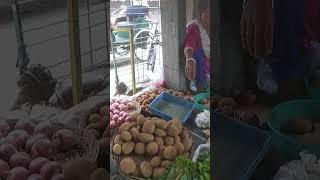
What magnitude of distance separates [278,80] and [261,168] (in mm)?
282

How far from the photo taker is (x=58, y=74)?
122 centimetres

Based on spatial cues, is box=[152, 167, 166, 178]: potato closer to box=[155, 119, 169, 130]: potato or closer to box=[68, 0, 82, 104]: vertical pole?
box=[155, 119, 169, 130]: potato

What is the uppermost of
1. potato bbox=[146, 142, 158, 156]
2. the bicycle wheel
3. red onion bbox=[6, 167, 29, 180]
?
the bicycle wheel

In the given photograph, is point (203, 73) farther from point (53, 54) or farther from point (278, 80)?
point (53, 54)

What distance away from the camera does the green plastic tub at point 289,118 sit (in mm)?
1307

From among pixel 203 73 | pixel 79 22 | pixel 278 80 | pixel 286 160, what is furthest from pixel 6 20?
pixel 286 160

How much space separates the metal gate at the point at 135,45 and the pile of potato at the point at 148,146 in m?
0.12

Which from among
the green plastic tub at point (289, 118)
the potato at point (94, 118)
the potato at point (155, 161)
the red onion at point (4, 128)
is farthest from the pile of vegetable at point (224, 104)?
the red onion at point (4, 128)

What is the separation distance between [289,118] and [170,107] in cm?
37

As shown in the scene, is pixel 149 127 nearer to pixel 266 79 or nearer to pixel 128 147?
pixel 128 147

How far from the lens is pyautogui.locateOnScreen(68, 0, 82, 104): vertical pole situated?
1.18 metres

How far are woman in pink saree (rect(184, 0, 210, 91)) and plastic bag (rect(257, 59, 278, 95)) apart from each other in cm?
16

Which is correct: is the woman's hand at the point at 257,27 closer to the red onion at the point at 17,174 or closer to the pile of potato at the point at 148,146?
the pile of potato at the point at 148,146

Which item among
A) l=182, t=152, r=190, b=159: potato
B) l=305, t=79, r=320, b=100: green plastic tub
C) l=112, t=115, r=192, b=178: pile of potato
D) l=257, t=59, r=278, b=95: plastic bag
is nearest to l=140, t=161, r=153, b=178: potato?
l=112, t=115, r=192, b=178: pile of potato
